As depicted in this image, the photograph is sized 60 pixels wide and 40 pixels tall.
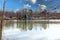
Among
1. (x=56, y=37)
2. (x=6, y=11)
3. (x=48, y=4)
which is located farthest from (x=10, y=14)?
(x=56, y=37)

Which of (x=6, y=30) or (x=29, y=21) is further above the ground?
(x=29, y=21)

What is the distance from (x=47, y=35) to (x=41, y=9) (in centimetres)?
31

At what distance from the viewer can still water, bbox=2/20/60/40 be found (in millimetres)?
1462

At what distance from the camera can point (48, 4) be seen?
4.90 ft

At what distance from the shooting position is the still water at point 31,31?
Result: 1.46m

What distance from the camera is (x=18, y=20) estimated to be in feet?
4.84

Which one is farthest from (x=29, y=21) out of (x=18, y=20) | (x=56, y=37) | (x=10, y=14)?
(x=56, y=37)

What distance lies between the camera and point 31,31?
1476 mm

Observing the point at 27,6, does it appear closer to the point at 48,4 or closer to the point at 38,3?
the point at 38,3

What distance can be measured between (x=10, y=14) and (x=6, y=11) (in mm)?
57

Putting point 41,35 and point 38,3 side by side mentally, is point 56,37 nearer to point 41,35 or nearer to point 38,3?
point 41,35

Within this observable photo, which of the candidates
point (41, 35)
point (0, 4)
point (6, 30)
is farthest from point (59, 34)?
point (0, 4)

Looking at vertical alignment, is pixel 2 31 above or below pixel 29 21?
below

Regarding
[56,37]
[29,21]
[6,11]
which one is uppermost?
[6,11]
